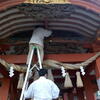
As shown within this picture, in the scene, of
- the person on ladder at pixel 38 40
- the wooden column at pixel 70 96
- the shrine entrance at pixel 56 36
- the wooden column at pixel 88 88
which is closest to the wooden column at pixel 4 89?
the shrine entrance at pixel 56 36

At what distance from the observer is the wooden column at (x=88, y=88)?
664cm

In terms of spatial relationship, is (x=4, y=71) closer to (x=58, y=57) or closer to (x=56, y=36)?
(x=58, y=57)

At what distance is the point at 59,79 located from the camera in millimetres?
7531

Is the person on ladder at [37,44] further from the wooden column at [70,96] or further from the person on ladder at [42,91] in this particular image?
the wooden column at [70,96]

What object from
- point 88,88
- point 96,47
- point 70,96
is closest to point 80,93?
point 70,96

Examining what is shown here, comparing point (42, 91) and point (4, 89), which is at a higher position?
point (4, 89)

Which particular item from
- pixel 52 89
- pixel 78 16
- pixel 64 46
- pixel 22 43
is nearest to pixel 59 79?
pixel 64 46

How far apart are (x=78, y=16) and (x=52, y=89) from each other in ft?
7.20

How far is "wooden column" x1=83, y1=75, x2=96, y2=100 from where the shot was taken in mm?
6641

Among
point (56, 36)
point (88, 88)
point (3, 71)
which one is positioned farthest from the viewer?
point (88, 88)

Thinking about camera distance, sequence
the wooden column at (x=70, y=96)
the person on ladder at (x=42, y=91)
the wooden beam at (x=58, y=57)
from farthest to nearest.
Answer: the wooden column at (x=70, y=96)
the wooden beam at (x=58, y=57)
the person on ladder at (x=42, y=91)

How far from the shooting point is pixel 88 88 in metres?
6.72

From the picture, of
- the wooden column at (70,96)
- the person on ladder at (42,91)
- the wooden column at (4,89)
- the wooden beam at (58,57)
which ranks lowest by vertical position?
the person on ladder at (42,91)

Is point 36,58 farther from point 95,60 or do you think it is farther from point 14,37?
point 95,60
